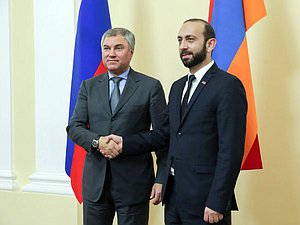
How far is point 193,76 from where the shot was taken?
1.99 metres

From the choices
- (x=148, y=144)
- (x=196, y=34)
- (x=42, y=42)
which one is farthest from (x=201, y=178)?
(x=42, y=42)

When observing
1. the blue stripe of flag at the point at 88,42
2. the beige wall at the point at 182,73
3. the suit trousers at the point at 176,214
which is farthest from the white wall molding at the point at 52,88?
the suit trousers at the point at 176,214

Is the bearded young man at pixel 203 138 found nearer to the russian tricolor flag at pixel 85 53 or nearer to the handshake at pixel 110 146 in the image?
the handshake at pixel 110 146

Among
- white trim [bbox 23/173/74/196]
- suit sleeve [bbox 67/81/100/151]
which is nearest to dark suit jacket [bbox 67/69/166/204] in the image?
suit sleeve [bbox 67/81/100/151]

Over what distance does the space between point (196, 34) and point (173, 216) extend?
0.87 m

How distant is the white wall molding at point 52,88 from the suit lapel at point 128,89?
1.34 meters

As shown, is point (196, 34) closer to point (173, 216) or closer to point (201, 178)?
point (201, 178)

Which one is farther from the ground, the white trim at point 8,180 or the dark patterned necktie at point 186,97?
the dark patterned necktie at point 186,97

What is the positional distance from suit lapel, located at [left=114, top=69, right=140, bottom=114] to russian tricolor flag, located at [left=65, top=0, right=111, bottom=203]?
2.09 ft

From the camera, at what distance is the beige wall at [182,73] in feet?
9.21

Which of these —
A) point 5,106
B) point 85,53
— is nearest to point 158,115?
point 85,53

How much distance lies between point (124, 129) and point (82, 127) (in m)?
0.24

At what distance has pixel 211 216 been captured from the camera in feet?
5.82

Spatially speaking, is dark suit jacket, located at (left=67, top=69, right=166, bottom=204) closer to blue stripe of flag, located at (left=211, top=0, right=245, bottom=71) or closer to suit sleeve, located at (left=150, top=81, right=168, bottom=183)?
suit sleeve, located at (left=150, top=81, right=168, bottom=183)
